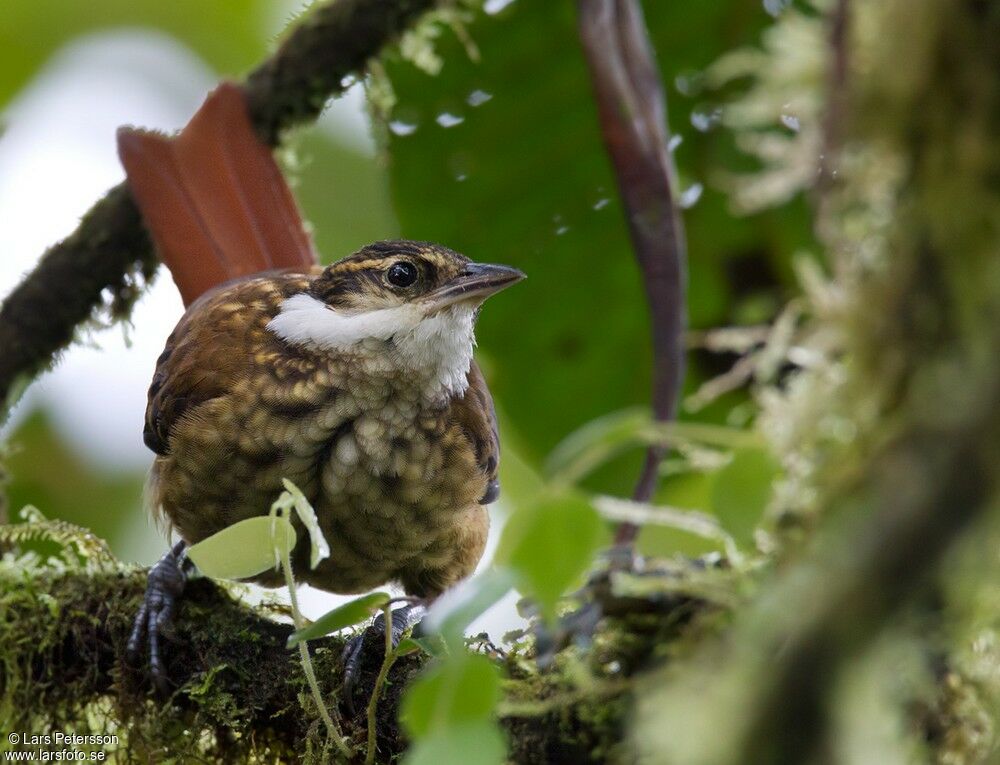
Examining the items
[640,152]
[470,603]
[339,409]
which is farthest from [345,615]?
[339,409]

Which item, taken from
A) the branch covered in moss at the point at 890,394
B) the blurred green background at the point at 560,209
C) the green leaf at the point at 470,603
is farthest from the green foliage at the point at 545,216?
the green leaf at the point at 470,603

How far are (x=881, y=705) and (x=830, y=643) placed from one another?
1.22 feet

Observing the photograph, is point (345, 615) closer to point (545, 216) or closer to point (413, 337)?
point (413, 337)

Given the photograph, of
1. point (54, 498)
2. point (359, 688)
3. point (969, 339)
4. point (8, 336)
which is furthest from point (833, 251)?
point (54, 498)

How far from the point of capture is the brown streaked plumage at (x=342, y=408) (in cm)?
285

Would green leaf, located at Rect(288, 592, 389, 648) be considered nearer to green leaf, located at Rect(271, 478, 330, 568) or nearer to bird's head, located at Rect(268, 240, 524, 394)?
green leaf, located at Rect(271, 478, 330, 568)

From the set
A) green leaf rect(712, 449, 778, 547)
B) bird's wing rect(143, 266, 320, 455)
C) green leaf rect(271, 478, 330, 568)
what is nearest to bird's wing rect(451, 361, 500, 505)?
bird's wing rect(143, 266, 320, 455)

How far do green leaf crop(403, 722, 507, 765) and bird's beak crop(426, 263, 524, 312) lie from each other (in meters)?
1.80

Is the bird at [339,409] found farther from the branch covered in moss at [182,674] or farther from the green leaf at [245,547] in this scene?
the green leaf at [245,547]

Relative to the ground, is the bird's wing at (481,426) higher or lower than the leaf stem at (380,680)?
lower

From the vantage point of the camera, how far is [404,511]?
9.68ft

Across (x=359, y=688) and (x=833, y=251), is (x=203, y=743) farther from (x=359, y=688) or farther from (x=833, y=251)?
(x=833, y=251)

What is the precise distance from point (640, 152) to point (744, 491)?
1061mm

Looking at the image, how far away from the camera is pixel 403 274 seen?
120 inches
